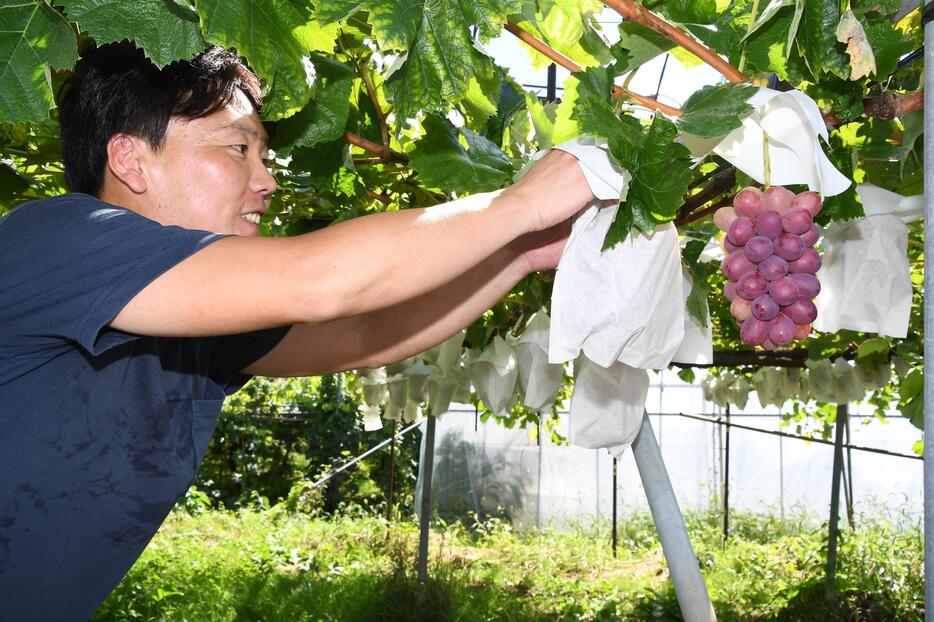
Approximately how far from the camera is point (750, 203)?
40.6 inches

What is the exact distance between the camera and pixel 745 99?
3.12 feet

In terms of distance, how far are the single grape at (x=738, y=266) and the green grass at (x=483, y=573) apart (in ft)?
18.6

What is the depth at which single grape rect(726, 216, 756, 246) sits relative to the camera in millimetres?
1031

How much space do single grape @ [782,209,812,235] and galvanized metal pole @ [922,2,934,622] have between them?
180 mm

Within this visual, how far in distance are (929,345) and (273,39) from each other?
0.77 meters

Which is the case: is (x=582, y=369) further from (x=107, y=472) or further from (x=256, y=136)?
(x=107, y=472)

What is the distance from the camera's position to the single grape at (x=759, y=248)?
993 millimetres

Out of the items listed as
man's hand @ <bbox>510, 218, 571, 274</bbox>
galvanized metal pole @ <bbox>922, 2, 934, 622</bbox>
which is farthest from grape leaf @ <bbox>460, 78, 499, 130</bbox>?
galvanized metal pole @ <bbox>922, 2, 934, 622</bbox>

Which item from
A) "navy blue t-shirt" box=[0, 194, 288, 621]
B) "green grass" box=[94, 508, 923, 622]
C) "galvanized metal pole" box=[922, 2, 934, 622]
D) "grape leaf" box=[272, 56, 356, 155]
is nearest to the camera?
"galvanized metal pole" box=[922, 2, 934, 622]

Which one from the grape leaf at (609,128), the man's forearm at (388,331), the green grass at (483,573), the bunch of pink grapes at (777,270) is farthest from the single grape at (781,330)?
the green grass at (483,573)

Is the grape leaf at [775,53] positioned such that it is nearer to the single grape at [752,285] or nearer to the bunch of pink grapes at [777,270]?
the bunch of pink grapes at [777,270]

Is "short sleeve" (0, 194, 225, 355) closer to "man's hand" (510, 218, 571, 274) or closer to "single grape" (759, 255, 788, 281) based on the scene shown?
"man's hand" (510, 218, 571, 274)

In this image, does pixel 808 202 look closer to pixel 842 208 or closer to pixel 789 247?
pixel 789 247

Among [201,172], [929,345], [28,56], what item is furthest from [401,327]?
[929,345]
